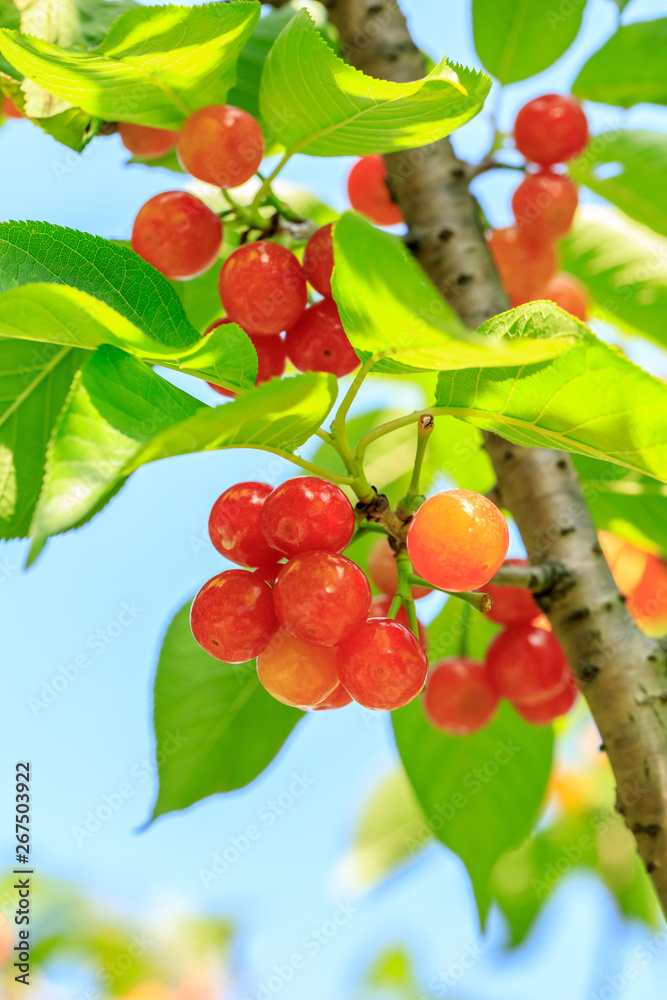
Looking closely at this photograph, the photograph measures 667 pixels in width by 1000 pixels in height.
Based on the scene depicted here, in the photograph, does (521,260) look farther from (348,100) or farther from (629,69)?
(348,100)

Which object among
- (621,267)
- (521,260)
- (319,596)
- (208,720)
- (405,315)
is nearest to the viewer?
(405,315)

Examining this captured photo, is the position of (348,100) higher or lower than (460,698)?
higher

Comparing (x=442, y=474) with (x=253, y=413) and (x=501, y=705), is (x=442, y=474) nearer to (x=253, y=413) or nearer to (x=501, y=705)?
(x=501, y=705)

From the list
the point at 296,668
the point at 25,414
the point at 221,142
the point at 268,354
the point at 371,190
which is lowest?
the point at 296,668

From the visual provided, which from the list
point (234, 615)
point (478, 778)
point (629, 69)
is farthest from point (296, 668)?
point (629, 69)

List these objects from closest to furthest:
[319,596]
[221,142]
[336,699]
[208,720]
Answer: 1. [319,596]
2. [336,699]
3. [221,142]
4. [208,720]

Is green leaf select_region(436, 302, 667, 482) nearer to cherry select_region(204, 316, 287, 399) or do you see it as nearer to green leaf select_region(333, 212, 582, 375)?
green leaf select_region(333, 212, 582, 375)

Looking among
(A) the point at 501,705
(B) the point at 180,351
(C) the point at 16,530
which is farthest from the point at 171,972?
(B) the point at 180,351
